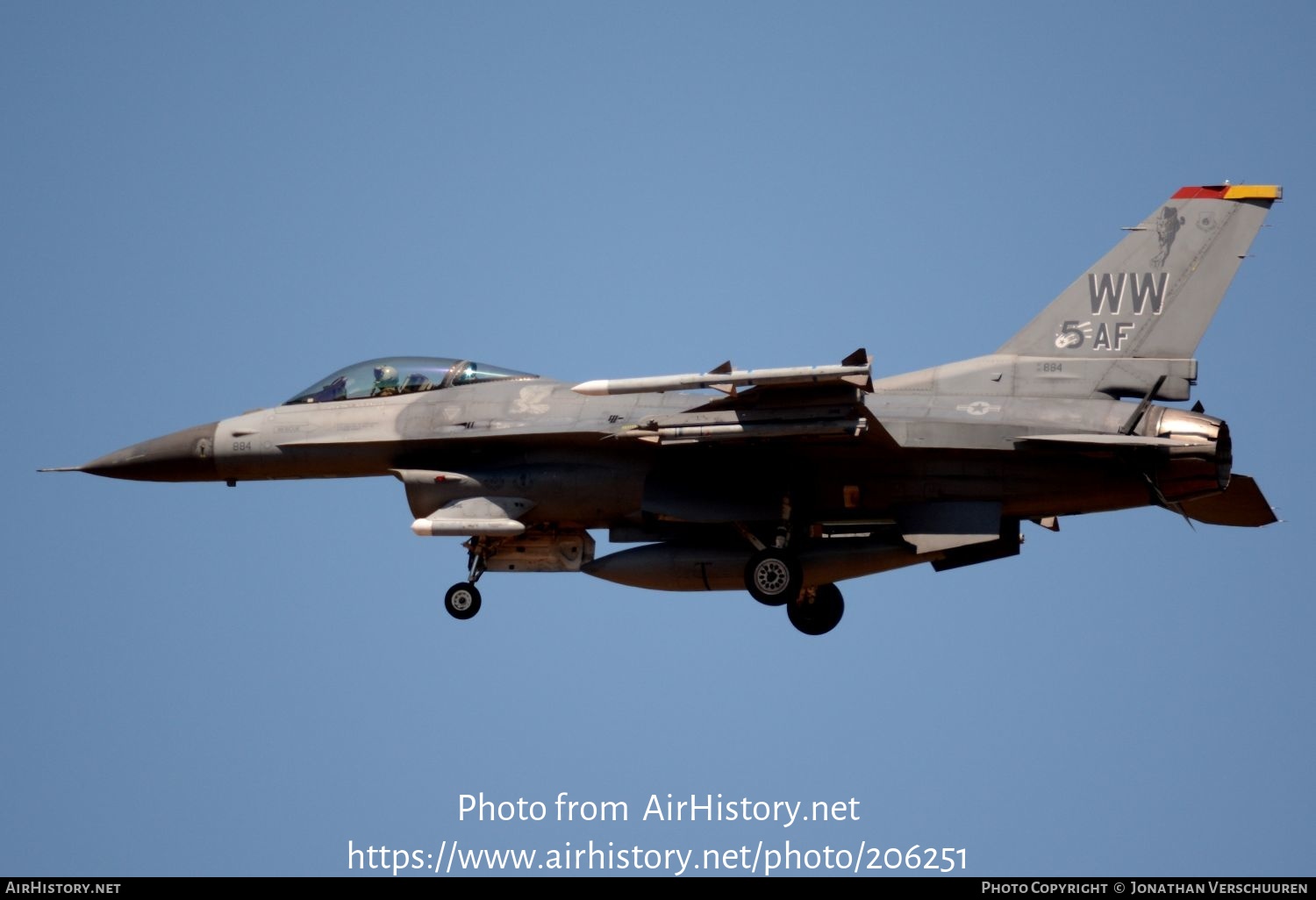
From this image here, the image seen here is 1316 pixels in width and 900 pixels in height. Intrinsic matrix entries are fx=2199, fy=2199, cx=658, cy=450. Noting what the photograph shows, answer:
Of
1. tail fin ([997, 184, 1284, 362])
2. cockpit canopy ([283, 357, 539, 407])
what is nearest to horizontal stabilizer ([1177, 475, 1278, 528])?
tail fin ([997, 184, 1284, 362])

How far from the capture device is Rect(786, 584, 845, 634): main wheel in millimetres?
25547

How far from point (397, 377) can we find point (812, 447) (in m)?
5.31

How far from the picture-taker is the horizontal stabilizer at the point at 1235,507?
909 inches

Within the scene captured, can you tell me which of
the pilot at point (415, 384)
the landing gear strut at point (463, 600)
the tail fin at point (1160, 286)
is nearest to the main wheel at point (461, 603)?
the landing gear strut at point (463, 600)

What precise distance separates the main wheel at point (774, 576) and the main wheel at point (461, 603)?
10.7 feet

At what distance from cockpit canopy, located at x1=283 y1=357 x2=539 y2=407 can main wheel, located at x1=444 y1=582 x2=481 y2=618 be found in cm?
237

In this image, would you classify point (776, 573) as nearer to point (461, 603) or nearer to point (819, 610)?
point (819, 610)

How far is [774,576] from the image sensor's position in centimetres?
2375

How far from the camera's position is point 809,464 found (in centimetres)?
2347

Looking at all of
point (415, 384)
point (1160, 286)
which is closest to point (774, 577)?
point (415, 384)

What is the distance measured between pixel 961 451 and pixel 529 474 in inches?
190
